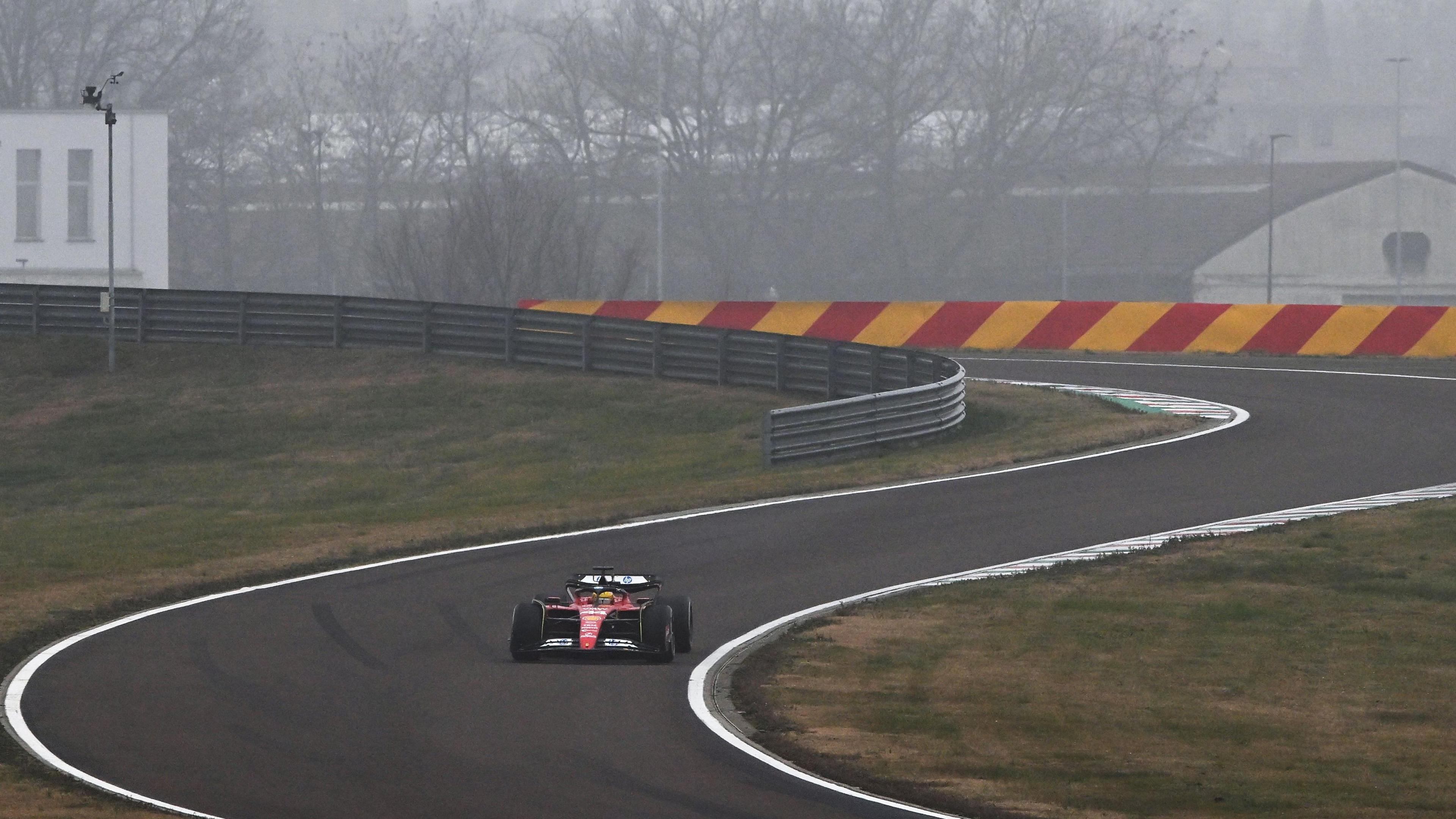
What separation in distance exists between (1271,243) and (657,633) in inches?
2810

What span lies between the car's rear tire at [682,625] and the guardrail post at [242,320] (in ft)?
98.4

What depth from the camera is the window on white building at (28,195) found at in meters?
54.7

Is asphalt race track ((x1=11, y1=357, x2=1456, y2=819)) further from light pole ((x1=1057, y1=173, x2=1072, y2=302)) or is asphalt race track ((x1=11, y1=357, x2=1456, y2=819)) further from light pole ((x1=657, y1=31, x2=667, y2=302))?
light pole ((x1=1057, y1=173, x2=1072, y2=302))

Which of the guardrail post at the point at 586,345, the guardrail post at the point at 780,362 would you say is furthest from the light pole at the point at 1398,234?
the guardrail post at the point at 780,362

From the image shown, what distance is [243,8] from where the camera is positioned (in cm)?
10344

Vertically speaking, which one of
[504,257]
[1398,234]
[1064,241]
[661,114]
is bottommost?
[504,257]

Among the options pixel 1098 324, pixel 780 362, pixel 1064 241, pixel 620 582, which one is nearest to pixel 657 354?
pixel 780 362

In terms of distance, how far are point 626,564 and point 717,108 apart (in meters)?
79.3

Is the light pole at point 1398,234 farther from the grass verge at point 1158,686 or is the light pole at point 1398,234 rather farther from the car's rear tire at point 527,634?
the car's rear tire at point 527,634

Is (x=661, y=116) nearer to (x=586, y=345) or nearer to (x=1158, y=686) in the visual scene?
(x=586, y=345)

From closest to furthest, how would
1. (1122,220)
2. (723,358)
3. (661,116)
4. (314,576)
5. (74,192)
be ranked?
(314,576) → (723,358) → (74,192) → (661,116) → (1122,220)

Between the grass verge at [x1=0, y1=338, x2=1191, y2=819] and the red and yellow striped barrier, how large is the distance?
5.14 m

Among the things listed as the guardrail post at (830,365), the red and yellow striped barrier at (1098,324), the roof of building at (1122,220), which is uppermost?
the roof of building at (1122,220)

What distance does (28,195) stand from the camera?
5528 cm
